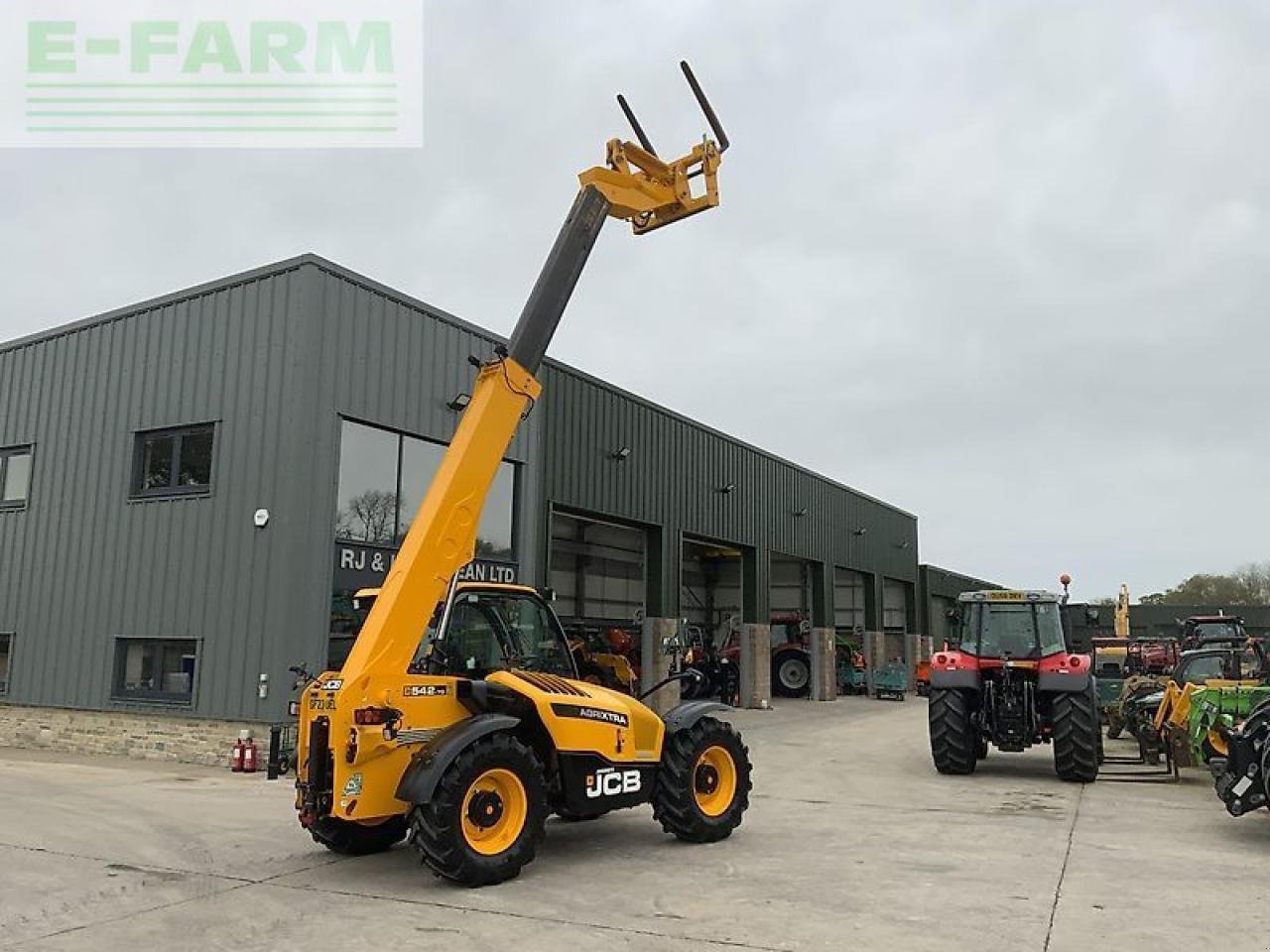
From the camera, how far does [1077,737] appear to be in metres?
12.4

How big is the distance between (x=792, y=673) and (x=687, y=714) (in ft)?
78.0

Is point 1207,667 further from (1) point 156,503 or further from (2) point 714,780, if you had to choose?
(1) point 156,503

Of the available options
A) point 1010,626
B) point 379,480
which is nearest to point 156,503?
point 379,480

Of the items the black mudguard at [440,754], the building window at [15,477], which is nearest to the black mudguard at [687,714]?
the black mudguard at [440,754]

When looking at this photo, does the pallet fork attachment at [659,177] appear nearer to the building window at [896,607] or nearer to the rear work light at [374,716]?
the rear work light at [374,716]

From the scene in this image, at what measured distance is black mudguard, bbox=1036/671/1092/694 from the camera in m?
12.6

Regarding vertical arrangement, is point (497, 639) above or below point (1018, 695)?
above

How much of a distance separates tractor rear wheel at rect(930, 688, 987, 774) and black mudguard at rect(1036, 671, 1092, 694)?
1.03 m

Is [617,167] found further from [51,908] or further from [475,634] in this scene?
[51,908]

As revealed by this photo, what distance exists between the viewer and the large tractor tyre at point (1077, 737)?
12359mm

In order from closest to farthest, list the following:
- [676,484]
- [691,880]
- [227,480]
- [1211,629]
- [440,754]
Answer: [440,754] → [691,880] → [227,480] → [676,484] → [1211,629]

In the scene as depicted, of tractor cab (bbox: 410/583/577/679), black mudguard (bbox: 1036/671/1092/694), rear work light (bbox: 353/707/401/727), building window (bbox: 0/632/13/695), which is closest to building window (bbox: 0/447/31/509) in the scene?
building window (bbox: 0/632/13/695)

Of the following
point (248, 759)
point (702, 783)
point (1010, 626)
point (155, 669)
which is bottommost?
point (248, 759)

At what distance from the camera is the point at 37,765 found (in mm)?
13539
